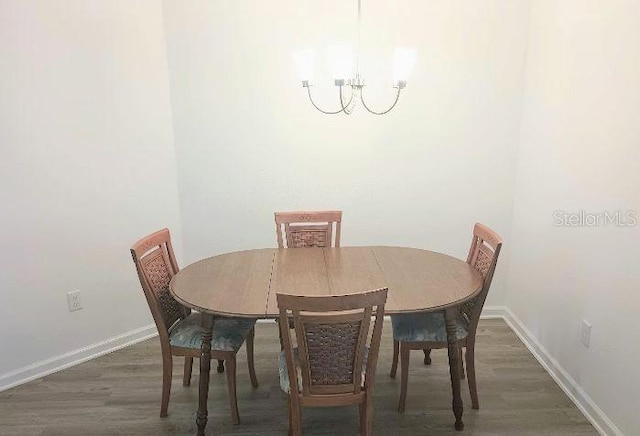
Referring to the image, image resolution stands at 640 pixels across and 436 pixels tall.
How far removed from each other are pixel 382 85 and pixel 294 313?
198 centimetres

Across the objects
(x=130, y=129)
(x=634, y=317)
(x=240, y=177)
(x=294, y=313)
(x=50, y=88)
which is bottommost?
(x=634, y=317)

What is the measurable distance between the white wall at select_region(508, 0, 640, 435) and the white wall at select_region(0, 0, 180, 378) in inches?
97.4

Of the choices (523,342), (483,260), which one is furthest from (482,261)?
(523,342)

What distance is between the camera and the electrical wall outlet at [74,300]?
2873 mm

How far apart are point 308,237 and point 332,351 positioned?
121 centimetres

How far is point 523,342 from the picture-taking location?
122 inches

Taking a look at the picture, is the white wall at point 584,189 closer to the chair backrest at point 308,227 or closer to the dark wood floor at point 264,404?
the dark wood floor at point 264,404

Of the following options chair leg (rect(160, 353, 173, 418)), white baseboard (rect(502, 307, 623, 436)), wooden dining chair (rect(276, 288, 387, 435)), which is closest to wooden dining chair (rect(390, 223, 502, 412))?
wooden dining chair (rect(276, 288, 387, 435))

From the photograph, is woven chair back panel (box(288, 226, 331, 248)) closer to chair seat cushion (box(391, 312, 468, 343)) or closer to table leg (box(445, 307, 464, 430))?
chair seat cushion (box(391, 312, 468, 343))

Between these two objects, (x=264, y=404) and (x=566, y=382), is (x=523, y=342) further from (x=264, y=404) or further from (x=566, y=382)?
(x=264, y=404)

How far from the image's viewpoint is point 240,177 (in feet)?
10.7

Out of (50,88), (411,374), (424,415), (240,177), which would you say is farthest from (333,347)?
(50,88)

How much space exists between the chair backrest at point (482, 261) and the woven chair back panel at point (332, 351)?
30.5 inches

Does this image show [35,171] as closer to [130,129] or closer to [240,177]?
[130,129]
